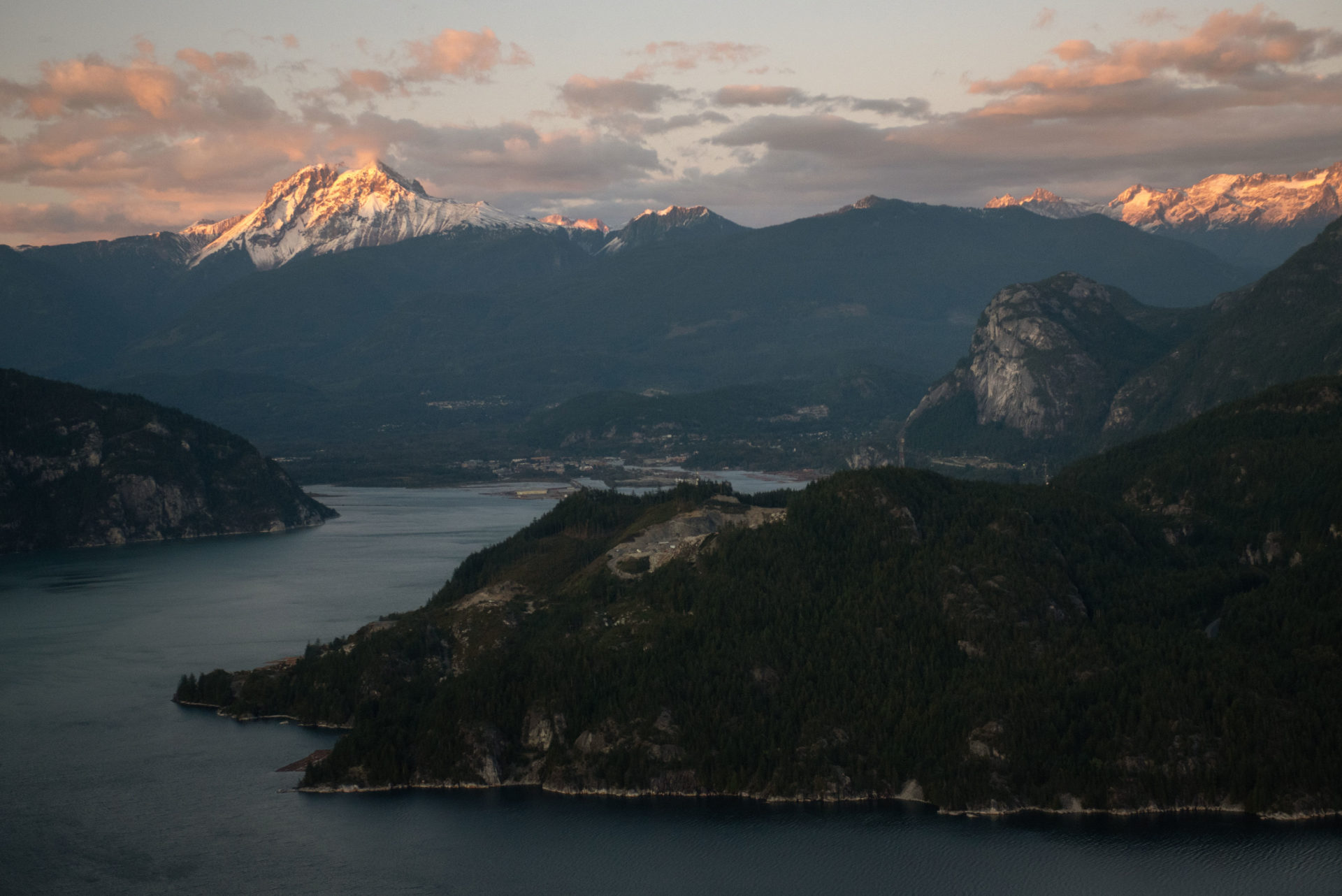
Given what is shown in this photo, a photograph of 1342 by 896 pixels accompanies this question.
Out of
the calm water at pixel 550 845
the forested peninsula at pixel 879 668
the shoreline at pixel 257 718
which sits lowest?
the calm water at pixel 550 845

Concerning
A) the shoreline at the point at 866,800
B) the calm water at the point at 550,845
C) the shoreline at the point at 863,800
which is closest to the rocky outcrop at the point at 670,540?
the shoreline at the point at 866,800

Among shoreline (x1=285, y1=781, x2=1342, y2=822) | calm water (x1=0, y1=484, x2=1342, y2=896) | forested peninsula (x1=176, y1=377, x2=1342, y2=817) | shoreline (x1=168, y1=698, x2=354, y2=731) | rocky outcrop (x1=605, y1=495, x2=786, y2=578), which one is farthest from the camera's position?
rocky outcrop (x1=605, y1=495, x2=786, y2=578)

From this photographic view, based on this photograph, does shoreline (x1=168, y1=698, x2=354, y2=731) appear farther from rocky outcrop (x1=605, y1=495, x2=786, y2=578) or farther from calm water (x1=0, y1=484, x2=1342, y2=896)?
rocky outcrop (x1=605, y1=495, x2=786, y2=578)

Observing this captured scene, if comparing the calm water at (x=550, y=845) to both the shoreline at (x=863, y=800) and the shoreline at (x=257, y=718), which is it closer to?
the shoreline at (x=863, y=800)

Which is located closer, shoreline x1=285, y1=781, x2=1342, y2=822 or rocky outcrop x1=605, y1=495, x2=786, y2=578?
shoreline x1=285, y1=781, x2=1342, y2=822

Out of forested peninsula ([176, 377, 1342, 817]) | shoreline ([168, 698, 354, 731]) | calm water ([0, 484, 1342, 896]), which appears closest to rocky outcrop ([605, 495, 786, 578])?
forested peninsula ([176, 377, 1342, 817])

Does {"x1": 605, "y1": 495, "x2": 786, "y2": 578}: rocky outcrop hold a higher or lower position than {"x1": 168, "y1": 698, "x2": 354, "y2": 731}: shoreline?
higher

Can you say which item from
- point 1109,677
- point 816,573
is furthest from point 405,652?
point 1109,677

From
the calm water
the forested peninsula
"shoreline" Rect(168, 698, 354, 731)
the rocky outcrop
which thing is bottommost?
the calm water

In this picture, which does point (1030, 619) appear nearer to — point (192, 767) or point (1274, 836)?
point (1274, 836)

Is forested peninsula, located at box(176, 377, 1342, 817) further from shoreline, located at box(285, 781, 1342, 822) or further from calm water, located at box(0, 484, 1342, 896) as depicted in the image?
calm water, located at box(0, 484, 1342, 896)

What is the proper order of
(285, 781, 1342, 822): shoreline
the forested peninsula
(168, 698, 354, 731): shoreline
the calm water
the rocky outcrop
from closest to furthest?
the calm water → (285, 781, 1342, 822): shoreline → the forested peninsula → (168, 698, 354, 731): shoreline → the rocky outcrop
